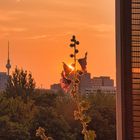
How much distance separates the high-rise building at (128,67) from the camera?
203cm

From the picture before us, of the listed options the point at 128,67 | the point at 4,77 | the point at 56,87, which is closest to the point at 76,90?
the point at 128,67

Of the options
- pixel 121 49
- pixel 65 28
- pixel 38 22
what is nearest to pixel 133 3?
pixel 121 49

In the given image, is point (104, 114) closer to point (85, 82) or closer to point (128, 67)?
point (85, 82)

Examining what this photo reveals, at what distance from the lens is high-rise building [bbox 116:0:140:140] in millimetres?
2029

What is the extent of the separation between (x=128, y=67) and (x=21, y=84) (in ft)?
2.18

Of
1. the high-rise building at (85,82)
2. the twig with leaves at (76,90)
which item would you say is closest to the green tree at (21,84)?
the high-rise building at (85,82)

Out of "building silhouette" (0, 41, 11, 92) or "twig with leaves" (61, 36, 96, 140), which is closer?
"twig with leaves" (61, 36, 96, 140)

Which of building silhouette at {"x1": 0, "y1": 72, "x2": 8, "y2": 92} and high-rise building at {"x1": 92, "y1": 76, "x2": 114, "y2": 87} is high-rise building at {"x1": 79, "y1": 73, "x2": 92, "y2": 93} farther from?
building silhouette at {"x1": 0, "y1": 72, "x2": 8, "y2": 92}

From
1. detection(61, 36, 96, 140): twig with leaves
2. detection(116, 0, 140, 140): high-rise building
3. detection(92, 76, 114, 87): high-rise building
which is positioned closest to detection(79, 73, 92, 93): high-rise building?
detection(92, 76, 114, 87): high-rise building

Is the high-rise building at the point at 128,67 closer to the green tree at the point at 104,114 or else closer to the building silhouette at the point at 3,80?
the green tree at the point at 104,114

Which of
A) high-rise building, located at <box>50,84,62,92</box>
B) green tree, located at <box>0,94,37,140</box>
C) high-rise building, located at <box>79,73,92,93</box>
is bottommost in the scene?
green tree, located at <box>0,94,37,140</box>

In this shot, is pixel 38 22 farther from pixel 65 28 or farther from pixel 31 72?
pixel 31 72

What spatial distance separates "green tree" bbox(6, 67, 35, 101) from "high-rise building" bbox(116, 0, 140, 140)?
1.81 feet

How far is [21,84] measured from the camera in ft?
7.41
